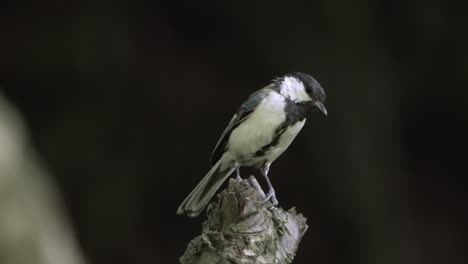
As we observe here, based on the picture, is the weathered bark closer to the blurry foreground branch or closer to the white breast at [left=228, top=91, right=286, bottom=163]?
the white breast at [left=228, top=91, right=286, bottom=163]

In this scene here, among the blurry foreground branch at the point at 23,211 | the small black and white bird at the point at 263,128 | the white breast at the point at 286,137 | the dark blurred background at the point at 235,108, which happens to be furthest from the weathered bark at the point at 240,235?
the dark blurred background at the point at 235,108

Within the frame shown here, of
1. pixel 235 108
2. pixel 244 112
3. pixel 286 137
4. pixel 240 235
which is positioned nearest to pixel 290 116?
pixel 286 137

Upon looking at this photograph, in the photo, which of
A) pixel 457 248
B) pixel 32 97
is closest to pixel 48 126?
pixel 32 97

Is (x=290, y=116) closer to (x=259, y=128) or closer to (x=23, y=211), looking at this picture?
(x=259, y=128)

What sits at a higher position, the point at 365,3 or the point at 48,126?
the point at 365,3

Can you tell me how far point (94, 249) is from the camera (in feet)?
17.2

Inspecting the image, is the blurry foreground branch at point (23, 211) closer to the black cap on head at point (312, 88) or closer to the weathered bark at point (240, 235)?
the weathered bark at point (240, 235)

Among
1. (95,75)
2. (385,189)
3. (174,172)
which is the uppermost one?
(95,75)

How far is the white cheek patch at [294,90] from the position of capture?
3.20 metres

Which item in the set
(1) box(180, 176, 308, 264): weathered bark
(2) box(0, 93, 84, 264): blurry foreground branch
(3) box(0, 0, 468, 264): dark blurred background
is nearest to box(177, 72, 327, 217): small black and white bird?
(1) box(180, 176, 308, 264): weathered bark

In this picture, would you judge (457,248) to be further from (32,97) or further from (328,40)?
(32,97)

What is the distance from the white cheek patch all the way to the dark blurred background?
1.68 metres

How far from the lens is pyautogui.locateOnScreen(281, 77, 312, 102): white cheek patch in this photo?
10.5ft

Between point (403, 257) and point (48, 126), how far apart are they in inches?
96.7
